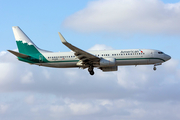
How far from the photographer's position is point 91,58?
63625 millimetres

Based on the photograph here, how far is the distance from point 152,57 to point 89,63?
12.4 meters

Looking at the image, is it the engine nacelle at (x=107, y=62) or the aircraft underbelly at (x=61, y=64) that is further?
the aircraft underbelly at (x=61, y=64)

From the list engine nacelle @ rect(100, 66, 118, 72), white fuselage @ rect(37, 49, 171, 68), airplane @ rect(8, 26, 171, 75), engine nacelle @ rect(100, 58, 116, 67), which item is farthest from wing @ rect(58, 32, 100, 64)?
engine nacelle @ rect(100, 66, 118, 72)

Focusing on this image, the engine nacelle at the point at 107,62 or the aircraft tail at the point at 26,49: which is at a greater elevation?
the aircraft tail at the point at 26,49

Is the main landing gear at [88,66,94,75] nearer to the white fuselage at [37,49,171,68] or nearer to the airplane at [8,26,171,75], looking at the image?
the airplane at [8,26,171,75]

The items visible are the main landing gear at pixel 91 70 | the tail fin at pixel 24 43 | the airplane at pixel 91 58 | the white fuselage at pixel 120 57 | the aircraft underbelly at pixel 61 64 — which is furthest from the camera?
the tail fin at pixel 24 43

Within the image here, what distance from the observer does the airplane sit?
209 ft

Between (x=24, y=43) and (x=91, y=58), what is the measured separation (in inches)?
601

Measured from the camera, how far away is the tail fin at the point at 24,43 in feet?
223

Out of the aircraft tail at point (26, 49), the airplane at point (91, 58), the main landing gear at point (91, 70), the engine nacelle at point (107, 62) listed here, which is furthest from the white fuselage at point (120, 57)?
the main landing gear at point (91, 70)

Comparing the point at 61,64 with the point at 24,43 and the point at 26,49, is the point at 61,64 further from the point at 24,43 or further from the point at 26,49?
the point at 24,43

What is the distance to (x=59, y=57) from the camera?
216 feet

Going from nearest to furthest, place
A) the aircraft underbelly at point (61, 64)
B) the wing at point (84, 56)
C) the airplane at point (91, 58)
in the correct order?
the wing at point (84, 56) → the airplane at point (91, 58) → the aircraft underbelly at point (61, 64)

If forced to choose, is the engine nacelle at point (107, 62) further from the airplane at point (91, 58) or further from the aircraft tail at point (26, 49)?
the aircraft tail at point (26, 49)
